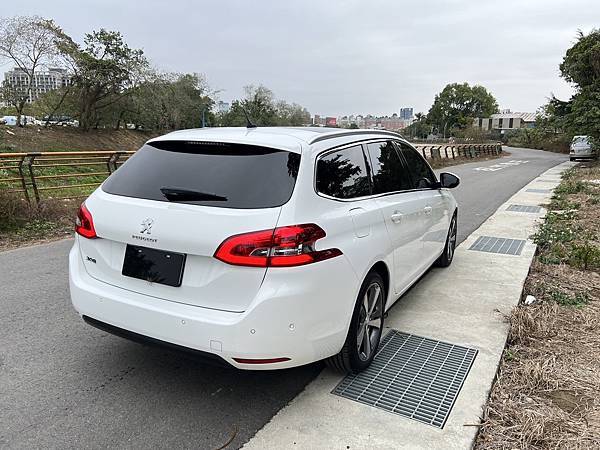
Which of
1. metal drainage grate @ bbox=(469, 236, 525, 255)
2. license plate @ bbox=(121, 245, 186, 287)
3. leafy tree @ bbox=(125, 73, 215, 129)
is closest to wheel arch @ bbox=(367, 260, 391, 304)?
license plate @ bbox=(121, 245, 186, 287)

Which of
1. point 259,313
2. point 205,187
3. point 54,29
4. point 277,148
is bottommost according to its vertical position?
point 259,313

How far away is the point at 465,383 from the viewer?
323 centimetres

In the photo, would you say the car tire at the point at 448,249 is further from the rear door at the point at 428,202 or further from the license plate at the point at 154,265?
the license plate at the point at 154,265

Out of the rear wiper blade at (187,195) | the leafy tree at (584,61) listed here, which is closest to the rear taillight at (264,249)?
the rear wiper blade at (187,195)

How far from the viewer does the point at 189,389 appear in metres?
3.14

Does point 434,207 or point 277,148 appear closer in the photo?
point 277,148

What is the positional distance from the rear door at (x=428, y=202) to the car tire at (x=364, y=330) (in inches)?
49.8

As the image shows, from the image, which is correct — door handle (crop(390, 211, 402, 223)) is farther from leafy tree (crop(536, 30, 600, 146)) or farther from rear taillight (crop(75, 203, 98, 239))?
leafy tree (crop(536, 30, 600, 146))

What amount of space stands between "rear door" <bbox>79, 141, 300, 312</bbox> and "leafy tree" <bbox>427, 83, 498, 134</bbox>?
10771cm

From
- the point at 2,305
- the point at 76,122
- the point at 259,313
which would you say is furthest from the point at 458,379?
the point at 76,122

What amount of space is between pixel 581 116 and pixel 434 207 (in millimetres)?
26155

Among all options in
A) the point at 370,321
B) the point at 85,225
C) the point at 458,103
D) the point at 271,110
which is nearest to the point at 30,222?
the point at 85,225

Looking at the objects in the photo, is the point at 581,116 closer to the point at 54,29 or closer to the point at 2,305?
the point at 2,305

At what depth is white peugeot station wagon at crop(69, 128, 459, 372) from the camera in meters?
2.60
